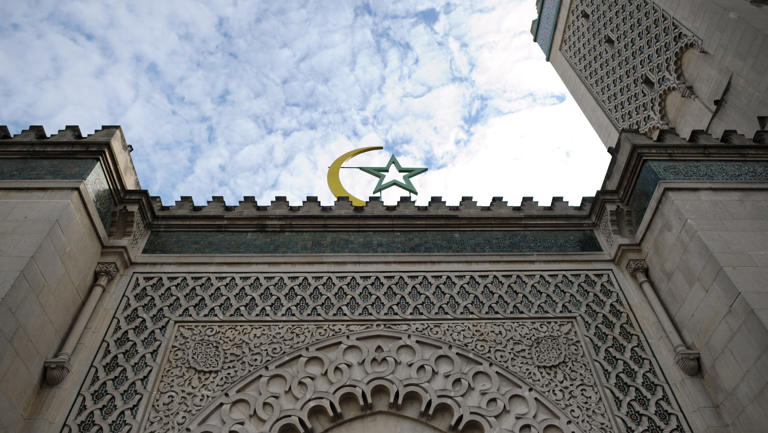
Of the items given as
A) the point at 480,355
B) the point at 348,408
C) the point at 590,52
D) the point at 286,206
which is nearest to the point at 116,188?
the point at 286,206

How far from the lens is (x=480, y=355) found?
4254 millimetres

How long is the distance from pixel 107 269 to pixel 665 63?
7.45m

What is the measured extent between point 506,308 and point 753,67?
13.3ft

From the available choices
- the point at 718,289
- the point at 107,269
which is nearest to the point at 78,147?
the point at 107,269

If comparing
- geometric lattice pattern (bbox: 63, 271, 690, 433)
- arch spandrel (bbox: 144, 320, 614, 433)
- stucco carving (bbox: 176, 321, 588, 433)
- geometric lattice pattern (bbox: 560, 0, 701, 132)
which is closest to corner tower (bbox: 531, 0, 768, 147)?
geometric lattice pattern (bbox: 560, 0, 701, 132)

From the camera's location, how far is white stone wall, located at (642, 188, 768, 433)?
11.6 feet

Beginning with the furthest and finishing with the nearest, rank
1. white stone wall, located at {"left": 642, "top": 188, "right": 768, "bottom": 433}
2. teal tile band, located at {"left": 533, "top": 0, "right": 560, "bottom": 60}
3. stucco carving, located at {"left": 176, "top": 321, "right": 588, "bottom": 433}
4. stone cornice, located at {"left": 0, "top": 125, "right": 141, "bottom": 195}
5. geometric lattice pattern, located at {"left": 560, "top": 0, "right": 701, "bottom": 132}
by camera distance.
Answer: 1. teal tile band, located at {"left": 533, "top": 0, "right": 560, "bottom": 60}
2. geometric lattice pattern, located at {"left": 560, "top": 0, "right": 701, "bottom": 132}
3. stone cornice, located at {"left": 0, "top": 125, "right": 141, "bottom": 195}
4. stucco carving, located at {"left": 176, "top": 321, "right": 588, "bottom": 433}
5. white stone wall, located at {"left": 642, "top": 188, "right": 768, "bottom": 433}

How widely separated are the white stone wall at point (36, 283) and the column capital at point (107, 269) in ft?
0.25

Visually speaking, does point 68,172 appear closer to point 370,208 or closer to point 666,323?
point 370,208

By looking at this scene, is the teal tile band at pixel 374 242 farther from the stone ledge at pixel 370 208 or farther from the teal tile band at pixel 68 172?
the teal tile band at pixel 68 172

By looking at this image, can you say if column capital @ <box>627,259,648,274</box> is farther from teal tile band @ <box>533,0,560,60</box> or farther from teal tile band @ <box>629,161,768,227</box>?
teal tile band @ <box>533,0,560,60</box>

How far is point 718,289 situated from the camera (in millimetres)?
3891

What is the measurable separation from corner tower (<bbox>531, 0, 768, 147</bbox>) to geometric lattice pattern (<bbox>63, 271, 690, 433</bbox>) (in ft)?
9.01

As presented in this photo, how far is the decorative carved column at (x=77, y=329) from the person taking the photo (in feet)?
12.6
